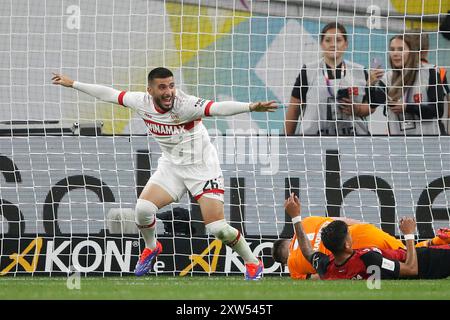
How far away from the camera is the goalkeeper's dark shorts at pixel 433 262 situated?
1152 centimetres

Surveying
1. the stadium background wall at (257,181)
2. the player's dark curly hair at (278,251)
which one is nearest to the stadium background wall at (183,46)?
the stadium background wall at (257,181)

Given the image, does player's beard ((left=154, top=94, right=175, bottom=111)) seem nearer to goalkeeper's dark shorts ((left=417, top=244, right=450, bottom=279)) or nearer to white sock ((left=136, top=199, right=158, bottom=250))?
white sock ((left=136, top=199, right=158, bottom=250))

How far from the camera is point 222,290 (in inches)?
390

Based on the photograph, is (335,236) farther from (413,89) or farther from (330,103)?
(413,89)

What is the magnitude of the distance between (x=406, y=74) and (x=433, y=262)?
11.5 ft

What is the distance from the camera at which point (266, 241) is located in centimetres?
1352

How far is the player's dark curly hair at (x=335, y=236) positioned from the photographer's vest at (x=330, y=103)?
3507 mm

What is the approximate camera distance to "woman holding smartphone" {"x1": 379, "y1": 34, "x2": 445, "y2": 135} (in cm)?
1430

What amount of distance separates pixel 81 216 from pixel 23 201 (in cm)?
72

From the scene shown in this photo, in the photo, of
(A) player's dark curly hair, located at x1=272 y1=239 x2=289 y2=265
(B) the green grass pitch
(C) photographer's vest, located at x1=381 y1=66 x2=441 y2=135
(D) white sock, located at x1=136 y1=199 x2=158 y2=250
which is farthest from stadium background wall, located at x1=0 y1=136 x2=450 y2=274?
(B) the green grass pitch

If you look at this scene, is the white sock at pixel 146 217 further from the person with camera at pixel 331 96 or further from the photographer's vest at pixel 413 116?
the photographer's vest at pixel 413 116

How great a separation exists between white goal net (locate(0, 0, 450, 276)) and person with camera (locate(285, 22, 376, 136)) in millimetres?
43
